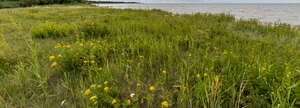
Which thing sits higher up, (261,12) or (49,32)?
(261,12)

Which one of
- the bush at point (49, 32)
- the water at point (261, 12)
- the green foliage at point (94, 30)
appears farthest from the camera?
the water at point (261, 12)

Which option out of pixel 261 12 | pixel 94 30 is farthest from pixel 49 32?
pixel 261 12

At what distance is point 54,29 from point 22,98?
3.19m

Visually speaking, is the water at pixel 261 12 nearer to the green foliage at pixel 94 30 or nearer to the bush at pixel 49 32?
the green foliage at pixel 94 30

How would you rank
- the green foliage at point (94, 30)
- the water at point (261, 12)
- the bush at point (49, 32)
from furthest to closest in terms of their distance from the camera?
1. the water at point (261, 12)
2. the green foliage at point (94, 30)
3. the bush at point (49, 32)

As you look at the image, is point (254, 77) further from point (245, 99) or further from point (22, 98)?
point (22, 98)

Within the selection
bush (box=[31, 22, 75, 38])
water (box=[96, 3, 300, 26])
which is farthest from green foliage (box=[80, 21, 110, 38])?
water (box=[96, 3, 300, 26])

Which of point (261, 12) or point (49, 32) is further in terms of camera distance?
point (261, 12)

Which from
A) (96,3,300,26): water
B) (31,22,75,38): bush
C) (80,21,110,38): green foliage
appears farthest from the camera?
(96,3,300,26): water

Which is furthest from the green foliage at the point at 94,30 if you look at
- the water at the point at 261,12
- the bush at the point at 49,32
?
the water at the point at 261,12

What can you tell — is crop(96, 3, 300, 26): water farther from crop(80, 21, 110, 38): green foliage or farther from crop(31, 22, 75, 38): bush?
crop(31, 22, 75, 38): bush

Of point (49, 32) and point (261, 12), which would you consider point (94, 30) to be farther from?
point (261, 12)

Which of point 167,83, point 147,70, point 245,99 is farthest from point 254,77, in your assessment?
point 147,70

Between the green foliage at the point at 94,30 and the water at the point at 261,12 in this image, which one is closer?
the green foliage at the point at 94,30
